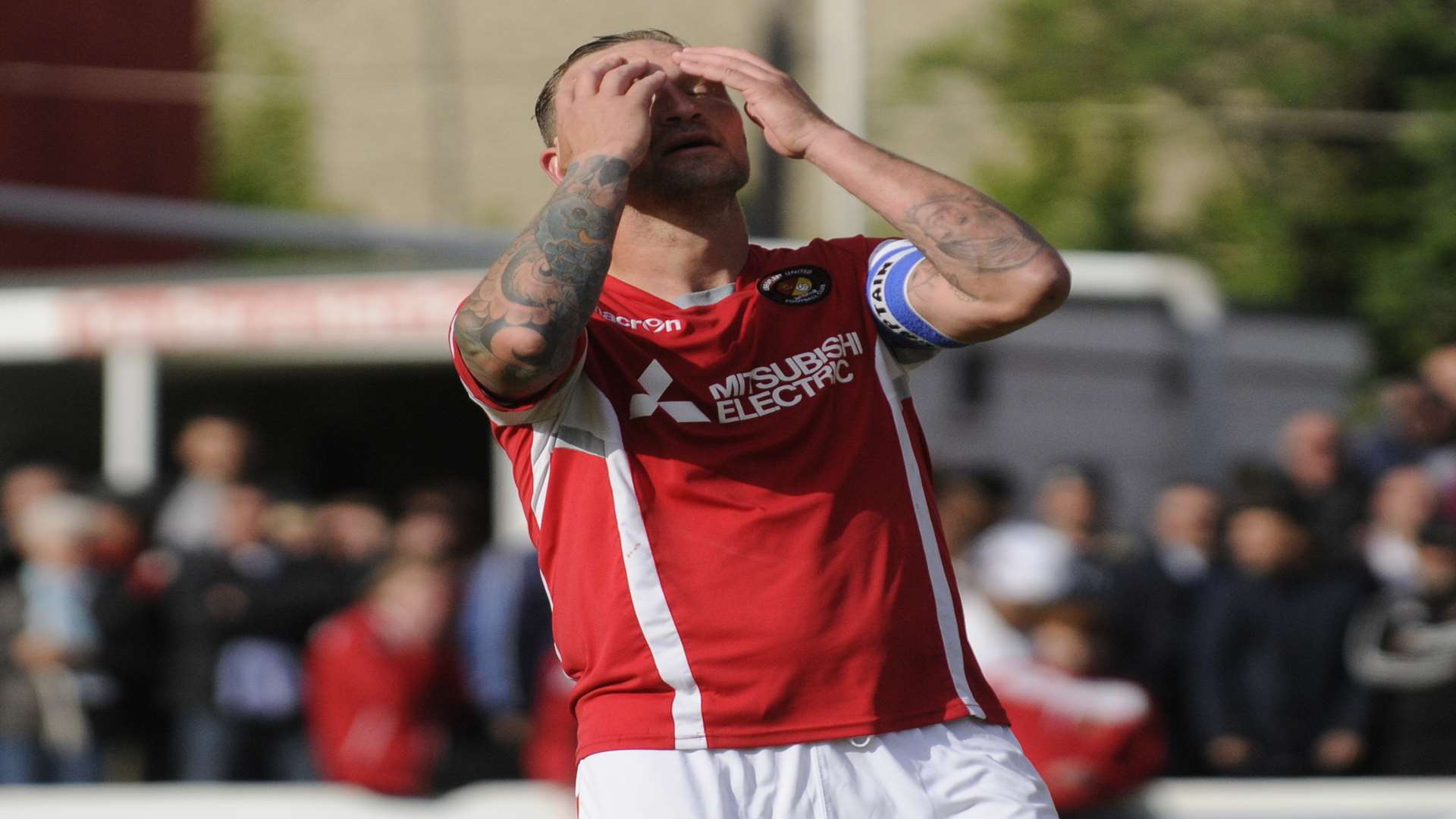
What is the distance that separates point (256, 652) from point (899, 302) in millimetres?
5558

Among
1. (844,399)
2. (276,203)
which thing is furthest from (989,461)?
(276,203)

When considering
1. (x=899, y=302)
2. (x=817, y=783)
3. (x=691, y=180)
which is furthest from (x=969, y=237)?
(x=817, y=783)

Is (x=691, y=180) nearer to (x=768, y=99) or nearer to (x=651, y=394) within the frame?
(x=768, y=99)

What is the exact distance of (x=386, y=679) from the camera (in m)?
8.00

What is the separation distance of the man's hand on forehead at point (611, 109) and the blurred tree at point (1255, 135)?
52.0 feet

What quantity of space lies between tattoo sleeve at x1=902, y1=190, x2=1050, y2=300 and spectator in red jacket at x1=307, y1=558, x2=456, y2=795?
4.90 metres

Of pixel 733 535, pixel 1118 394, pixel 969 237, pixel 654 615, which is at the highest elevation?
pixel 969 237

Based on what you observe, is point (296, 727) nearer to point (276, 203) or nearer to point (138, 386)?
point (138, 386)

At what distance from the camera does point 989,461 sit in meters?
11.5

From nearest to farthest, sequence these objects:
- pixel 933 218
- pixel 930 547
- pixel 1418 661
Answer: pixel 933 218, pixel 930 547, pixel 1418 661

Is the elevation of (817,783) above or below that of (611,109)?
below

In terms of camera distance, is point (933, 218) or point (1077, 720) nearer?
point (933, 218)

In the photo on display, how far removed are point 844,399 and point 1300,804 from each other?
160 inches

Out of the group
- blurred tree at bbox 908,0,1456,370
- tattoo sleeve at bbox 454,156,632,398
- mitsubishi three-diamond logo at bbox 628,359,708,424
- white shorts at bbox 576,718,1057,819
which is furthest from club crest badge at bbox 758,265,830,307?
blurred tree at bbox 908,0,1456,370
